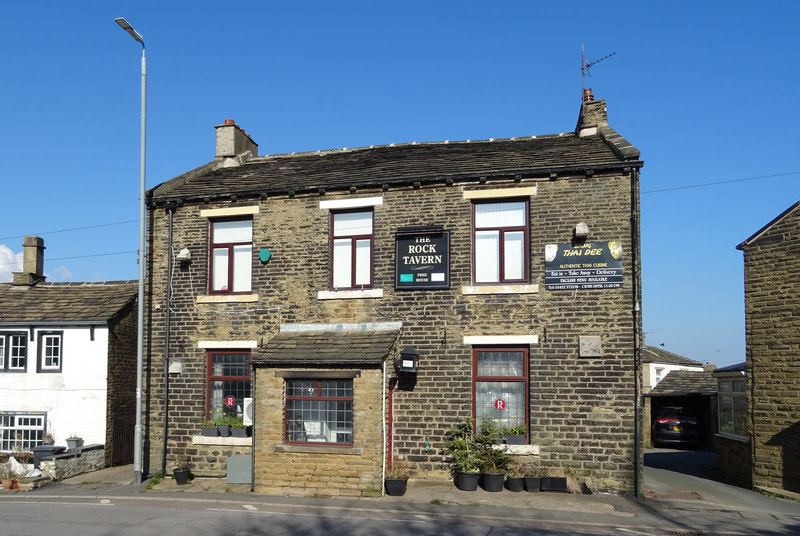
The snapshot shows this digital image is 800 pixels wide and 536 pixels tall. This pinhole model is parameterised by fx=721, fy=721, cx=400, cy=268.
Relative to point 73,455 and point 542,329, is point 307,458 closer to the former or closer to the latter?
point 542,329

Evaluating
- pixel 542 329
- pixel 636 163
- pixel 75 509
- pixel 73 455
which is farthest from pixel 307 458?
pixel 636 163

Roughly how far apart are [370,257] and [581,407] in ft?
18.8

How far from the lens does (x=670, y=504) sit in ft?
45.6

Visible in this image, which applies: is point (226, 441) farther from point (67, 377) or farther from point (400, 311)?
point (67, 377)

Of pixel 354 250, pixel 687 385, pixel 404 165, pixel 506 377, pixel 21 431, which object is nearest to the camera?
pixel 506 377

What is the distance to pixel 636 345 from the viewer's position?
48.8 feet

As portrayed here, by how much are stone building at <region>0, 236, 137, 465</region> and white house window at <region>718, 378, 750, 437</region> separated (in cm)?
1625

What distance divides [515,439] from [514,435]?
3.3 inches

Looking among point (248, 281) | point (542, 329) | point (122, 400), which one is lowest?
point (122, 400)

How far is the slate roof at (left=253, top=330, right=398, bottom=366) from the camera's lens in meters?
14.9

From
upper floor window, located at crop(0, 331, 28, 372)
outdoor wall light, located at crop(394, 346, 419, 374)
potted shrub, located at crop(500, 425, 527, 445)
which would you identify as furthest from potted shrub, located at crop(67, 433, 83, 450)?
potted shrub, located at crop(500, 425, 527, 445)

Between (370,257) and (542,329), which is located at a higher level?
(370,257)

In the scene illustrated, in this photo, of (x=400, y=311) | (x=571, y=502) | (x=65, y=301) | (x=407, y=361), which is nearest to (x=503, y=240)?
(x=400, y=311)

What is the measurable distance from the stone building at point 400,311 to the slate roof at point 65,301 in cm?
355
